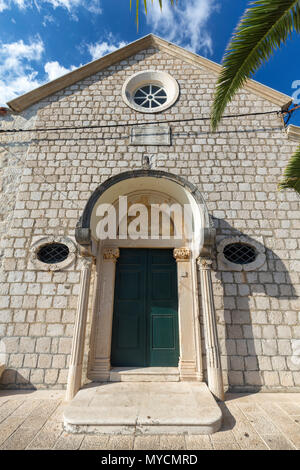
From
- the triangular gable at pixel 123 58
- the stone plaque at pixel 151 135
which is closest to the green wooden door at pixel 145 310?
the stone plaque at pixel 151 135

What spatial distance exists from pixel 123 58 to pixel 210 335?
7.24m

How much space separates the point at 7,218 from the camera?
5.01 m

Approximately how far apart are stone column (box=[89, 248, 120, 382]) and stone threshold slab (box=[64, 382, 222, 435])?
1.35 feet

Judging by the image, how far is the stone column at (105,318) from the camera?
4.13 meters

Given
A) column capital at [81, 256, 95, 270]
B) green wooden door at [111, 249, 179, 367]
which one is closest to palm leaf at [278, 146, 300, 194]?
green wooden door at [111, 249, 179, 367]

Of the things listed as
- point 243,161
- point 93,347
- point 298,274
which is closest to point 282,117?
point 243,161

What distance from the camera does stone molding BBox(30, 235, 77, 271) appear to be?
4.57 meters

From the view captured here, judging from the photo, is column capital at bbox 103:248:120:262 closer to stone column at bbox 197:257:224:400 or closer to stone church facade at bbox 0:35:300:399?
stone church facade at bbox 0:35:300:399

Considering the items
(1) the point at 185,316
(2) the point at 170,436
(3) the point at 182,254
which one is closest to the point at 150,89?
(3) the point at 182,254

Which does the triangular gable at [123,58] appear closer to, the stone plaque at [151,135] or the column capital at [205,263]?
the stone plaque at [151,135]

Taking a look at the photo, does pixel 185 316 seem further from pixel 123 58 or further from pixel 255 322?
pixel 123 58
